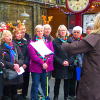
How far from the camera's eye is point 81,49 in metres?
3.19

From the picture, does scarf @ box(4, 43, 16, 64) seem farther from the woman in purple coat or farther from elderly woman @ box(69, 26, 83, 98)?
elderly woman @ box(69, 26, 83, 98)

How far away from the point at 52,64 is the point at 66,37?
2.30 feet

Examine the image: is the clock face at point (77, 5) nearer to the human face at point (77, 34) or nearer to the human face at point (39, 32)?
the human face at point (77, 34)

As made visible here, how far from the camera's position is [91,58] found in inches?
126

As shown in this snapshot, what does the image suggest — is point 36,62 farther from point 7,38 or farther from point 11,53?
point 7,38

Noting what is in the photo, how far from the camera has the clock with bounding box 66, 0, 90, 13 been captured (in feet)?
25.3

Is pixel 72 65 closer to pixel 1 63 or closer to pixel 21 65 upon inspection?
pixel 21 65

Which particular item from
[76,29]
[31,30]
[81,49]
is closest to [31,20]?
[31,30]

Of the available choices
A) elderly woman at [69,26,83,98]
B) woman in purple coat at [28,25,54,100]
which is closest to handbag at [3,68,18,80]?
woman in purple coat at [28,25,54,100]

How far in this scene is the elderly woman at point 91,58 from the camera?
10.3ft

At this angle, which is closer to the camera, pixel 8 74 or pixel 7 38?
pixel 8 74

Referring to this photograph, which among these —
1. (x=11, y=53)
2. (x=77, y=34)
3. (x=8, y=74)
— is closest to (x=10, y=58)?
(x=11, y=53)

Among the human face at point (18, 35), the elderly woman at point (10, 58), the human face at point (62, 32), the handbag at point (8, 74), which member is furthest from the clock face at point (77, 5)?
the handbag at point (8, 74)

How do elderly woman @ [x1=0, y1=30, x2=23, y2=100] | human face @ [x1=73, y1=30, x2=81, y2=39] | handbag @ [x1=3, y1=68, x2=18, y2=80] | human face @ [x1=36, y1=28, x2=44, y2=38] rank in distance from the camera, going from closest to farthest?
handbag @ [x1=3, y1=68, x2=18, y2=80] → elderly woman @ [x1=0, y1=30, x2=23, y2=100] → human face @ [x1=36, y1=28, x2=44, y2=38] → human face @ [x1=73, y1=30, x2=81, y2=39]
